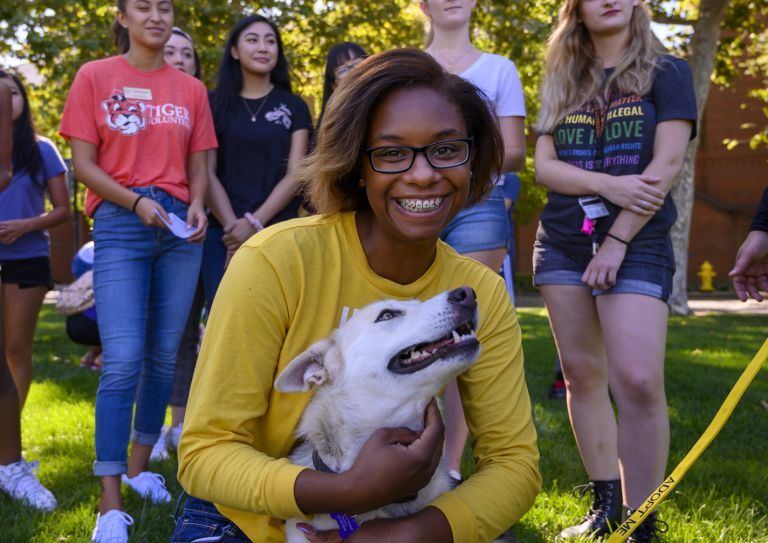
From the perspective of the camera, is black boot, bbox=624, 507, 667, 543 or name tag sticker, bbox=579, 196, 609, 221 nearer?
black boot, bbox=624, 507, 667, 543

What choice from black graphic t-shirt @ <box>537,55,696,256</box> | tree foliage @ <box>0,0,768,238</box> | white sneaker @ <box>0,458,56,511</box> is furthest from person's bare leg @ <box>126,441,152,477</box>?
tree foliage @ <box>0,0,768,238</box>

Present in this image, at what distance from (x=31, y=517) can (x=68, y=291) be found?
405 centimetres

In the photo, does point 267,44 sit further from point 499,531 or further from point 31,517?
point 499,531

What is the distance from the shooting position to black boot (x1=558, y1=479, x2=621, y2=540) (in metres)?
3.47

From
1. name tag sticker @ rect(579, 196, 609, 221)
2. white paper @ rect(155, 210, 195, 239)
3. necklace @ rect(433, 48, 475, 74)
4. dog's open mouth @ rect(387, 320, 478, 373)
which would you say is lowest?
dog's open mouth @ rect(387, 320, 478, 373)

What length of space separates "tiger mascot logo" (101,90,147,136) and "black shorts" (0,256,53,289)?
145 centimetres

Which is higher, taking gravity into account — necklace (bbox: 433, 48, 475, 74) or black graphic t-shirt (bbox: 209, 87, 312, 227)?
necklace (bbox: 433, 48, 475, 74)

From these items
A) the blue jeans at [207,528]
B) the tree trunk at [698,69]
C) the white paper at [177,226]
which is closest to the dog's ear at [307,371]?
the blue jeans at [207,528]

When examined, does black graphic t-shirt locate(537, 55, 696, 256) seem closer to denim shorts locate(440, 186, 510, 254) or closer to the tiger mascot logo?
denim shorts locate(440, 186, 510, 254)

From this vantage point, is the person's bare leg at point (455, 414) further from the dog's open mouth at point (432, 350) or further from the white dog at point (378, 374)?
the dog's open mouth at point (432, 350)

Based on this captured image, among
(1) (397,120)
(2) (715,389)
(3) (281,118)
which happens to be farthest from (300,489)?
(2) (715,389)

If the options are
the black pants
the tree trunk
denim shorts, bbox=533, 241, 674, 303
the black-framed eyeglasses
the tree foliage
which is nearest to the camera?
the black-framed eyeglasses

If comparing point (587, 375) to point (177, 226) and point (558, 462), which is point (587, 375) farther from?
point (177, 226)

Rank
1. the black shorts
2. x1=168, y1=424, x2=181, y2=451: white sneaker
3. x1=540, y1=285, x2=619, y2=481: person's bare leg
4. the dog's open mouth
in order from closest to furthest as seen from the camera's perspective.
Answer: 1. the dog's open mouth
2. x1=540, y1=285, x2=619, y2=481: person's bare leg
3. the black shorts
4. x1=168, y1=424, x2=181, y2=451: white sneaker
